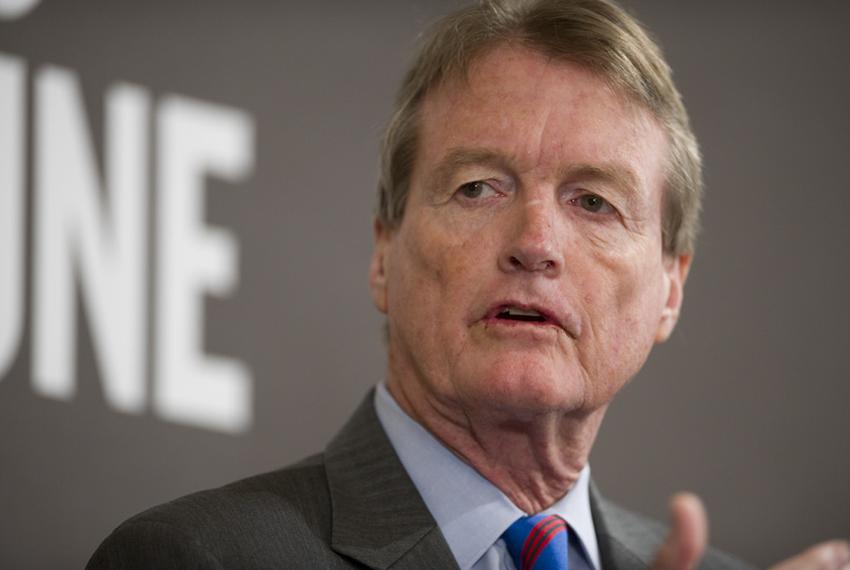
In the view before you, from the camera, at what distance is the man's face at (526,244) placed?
175 centimetres

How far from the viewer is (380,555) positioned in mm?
1648

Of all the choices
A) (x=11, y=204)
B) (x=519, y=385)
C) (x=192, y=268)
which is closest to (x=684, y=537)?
(x=519, y=385)

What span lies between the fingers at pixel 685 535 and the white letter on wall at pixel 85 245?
226cm

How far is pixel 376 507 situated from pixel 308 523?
11 cm

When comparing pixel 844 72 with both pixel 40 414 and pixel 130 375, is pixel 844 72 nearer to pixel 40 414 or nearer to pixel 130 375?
pixel 130 375

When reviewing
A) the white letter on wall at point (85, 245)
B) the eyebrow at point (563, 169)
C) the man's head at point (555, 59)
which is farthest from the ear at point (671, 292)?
the white letter on wall at point (85, 245)

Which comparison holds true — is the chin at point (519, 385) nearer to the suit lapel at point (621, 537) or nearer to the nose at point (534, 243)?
the nose at point (534, 243)

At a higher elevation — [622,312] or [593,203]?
[593,203]

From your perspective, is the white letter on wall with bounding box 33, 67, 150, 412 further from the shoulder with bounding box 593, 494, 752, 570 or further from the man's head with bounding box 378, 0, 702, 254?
the shoulder with bounding box 593, 494, 752, 570

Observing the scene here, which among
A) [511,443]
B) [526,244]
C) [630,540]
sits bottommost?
[630,540]

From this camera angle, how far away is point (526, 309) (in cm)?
175

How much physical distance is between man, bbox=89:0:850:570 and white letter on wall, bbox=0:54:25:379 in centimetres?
158

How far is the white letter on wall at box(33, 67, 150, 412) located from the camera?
326 cm

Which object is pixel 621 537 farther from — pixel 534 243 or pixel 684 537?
pixel 684 537
